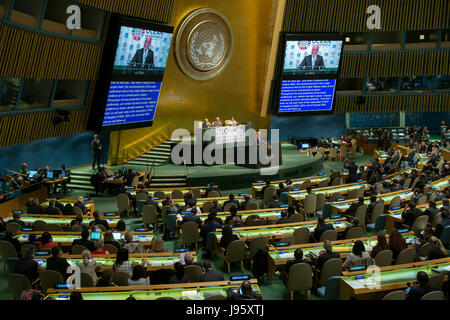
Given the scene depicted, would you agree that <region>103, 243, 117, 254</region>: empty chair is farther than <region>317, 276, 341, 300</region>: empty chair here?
Yes

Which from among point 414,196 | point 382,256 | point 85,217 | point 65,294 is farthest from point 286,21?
point 65,294

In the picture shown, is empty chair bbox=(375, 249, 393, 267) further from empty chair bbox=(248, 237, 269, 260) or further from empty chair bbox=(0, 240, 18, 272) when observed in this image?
empty chair bbox=(0, 240, 18, 272)

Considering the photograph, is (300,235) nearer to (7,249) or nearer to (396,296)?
(396,296)

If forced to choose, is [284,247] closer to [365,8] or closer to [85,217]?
[85,217]

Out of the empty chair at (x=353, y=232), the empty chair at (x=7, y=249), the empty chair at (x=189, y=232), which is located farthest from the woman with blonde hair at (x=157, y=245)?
the empty chair at (x=353, y=232)

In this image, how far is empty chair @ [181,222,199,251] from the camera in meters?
10.9

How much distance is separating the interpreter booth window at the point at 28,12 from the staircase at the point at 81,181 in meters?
6.88

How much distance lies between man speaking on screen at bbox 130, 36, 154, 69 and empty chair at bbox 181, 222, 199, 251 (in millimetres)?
8676

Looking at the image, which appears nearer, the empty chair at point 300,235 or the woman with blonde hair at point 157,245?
the woman with blonde hair at point 157,245

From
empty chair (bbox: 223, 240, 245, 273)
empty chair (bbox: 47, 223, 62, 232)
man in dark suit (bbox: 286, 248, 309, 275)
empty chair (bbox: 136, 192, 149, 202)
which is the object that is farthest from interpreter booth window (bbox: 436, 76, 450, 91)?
empty chair (bbox: 47, 223, 62, 232)

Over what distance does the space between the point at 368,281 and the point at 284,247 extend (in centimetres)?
203

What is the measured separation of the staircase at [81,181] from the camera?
18.7 metres

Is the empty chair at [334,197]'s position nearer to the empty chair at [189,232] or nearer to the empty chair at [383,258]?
the empty chair at [189,232]
